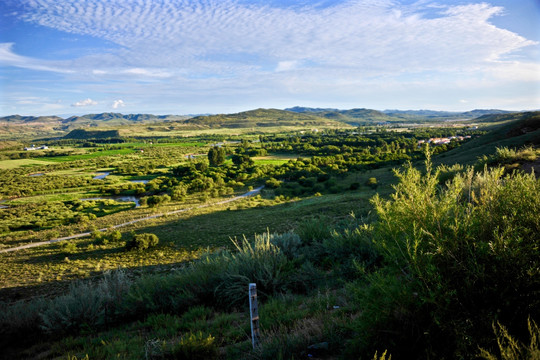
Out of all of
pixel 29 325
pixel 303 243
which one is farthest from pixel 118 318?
pixel 303 243

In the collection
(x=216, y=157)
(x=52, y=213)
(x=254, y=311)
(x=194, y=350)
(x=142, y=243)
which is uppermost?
(x=254, y=311)

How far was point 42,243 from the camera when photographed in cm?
2656

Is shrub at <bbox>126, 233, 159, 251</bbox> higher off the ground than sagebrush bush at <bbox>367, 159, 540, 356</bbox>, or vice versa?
sagebrush bush at <bbox>367, 159, 540, 356</bbox>

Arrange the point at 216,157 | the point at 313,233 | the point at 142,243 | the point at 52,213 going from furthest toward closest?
the point at 216,157 → the point at 52,213 → the point at 142,243 → the point at 313,233

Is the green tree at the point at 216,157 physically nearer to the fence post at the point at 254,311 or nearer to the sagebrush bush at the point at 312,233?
the sagebrush bush at the point at 312,233

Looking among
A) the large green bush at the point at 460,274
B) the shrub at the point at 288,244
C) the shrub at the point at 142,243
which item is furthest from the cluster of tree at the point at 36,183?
the large green bush at the point at 460,274

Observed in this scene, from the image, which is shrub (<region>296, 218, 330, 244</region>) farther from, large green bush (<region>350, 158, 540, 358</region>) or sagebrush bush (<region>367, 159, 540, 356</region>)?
sagebrush bush (<region>367, 159, 540, 356</region>)

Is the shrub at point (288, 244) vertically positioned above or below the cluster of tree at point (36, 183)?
above

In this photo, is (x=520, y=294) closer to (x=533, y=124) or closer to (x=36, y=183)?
(x=533, y=124)

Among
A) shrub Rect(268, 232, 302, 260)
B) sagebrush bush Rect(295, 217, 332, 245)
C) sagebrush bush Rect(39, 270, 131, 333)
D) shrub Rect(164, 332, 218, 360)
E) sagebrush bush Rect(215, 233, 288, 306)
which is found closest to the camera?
shrub Rect(164, 332, 218, 360)

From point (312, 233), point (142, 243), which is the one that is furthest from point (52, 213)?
point (312, 233)

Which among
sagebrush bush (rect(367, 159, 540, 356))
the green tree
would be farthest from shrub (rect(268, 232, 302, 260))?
the green tree

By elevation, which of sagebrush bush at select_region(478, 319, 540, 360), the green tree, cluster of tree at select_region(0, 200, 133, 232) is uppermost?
sagebrush bush at select_region(478, 319, 540, 360)

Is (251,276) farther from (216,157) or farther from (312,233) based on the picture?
(216,157)
